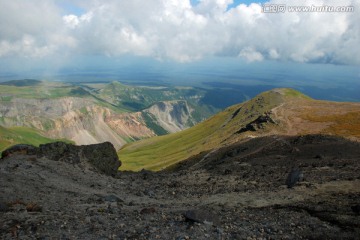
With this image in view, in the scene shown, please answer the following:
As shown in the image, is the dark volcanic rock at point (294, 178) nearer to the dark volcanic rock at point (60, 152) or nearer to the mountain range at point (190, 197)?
the mountain range at point (190, 197)

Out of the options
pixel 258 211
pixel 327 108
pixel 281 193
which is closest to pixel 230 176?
pixel 281 193

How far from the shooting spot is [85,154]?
38.2 metres

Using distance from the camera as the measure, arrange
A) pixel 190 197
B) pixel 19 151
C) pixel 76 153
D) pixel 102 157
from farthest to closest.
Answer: pixel 102 157, pixel 76 153, pixel 19 151, pixel 190 197

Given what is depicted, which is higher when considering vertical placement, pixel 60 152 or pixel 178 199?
pixel 60 152

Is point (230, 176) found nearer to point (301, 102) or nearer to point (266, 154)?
point (266, 154)

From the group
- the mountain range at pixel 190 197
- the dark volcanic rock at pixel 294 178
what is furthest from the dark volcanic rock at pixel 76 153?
the dark volcanic rock at pixel 294 178

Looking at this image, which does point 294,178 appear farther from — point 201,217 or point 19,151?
point 19,151

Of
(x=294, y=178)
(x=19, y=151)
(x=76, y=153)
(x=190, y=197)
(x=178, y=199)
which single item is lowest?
(x=190, y=197)

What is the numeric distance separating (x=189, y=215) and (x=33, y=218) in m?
7.13

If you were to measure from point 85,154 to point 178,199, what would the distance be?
15.0 metres

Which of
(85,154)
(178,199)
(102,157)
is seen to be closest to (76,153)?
(85,154)

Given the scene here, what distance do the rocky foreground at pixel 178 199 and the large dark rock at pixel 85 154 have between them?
4.8 inches

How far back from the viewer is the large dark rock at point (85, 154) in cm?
3547

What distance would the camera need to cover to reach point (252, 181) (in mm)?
33875
